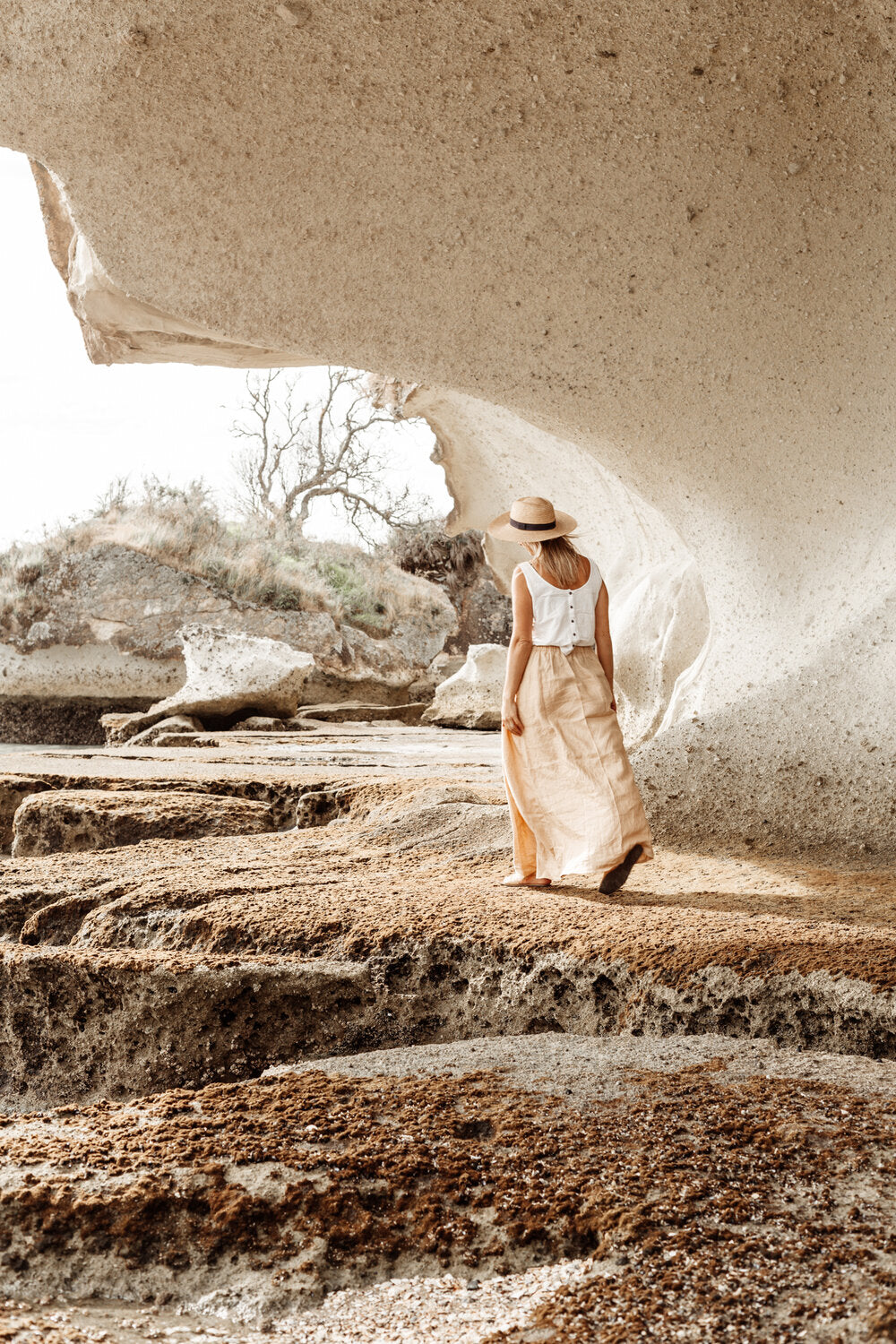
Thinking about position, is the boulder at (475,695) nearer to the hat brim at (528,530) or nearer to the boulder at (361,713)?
the boulder at (361,713)

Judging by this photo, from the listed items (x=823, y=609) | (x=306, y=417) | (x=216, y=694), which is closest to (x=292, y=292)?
(x=823, y=609)

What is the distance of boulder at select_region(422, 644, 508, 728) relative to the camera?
11164mm

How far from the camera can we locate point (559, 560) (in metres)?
3.34

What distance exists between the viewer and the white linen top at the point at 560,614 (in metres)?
3.29

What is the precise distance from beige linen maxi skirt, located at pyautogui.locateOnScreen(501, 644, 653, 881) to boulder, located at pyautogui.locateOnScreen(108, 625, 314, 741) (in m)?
8.10

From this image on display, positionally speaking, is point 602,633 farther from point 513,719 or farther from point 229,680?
point 229,680

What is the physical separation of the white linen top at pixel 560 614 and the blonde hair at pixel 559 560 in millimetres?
30

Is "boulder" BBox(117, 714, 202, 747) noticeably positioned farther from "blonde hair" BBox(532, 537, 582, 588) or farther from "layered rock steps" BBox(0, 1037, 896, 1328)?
"layered rock steps" BBox(0, 1037, 896, 1328)

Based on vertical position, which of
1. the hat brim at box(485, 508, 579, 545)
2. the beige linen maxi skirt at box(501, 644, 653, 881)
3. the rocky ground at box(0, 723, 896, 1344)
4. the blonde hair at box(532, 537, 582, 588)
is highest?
the hat brim at box(485, 508, 579, 545)

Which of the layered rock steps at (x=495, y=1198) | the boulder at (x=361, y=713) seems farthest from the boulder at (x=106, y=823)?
the boulder at (x=361, y=713)

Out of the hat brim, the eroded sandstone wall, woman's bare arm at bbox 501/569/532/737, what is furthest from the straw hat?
the eroded sandstone wall

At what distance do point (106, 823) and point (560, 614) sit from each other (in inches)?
82.4

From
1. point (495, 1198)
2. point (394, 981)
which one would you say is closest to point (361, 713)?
point (394, 981)

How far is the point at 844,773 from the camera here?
347cm
